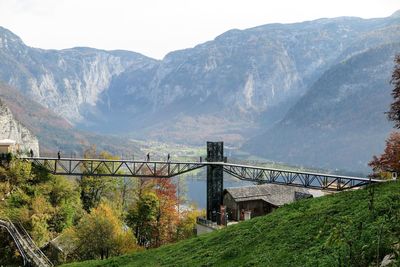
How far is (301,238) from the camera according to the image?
19141 mm

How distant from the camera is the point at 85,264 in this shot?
30703 millimetres

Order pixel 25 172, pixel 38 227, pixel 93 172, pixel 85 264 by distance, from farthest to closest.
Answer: pixel 93 172 → pixel 25 172 → pixel 38 227 → pixel 85 264

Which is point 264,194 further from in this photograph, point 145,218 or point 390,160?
point 390,160

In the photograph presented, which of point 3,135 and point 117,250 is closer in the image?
point 117,250

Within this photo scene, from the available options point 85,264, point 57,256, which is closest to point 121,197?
point 57,256

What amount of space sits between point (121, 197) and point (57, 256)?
67.8 feet

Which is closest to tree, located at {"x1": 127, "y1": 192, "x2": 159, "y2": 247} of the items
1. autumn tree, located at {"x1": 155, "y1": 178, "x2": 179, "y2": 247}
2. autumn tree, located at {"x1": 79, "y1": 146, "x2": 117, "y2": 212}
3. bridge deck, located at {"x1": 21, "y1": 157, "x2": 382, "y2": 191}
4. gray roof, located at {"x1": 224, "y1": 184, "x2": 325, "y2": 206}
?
autumn tree, located at {"x1": 155, "y1": 178, "x2": 179, "y2": 247}

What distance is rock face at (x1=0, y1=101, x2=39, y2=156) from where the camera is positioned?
2400 inches

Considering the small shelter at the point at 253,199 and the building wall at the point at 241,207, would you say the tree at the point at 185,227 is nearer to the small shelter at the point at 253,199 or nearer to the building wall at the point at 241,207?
the building wall at the point at 241,207

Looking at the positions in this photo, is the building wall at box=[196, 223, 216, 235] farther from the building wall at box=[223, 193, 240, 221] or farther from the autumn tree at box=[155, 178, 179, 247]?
the autumn tree at box=[155, 178, 179, 247]

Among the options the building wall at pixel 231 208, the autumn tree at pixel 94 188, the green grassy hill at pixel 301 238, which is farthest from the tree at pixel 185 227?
the green grassy hill at pixel 301 238

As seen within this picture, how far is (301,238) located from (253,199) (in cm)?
3274

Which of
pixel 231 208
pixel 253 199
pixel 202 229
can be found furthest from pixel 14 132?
pixel 253 199

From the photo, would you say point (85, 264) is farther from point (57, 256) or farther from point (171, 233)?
point (171, 233)
